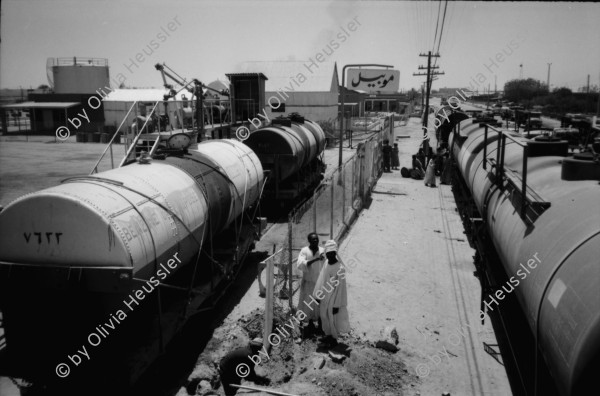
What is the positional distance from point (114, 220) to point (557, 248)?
496 centimetres

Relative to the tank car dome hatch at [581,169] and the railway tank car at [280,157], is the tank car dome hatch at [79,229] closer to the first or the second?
the tank car dome hatch at [581,169]

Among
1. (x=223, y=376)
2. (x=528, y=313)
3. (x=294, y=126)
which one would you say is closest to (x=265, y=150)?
(x=294, y=126)

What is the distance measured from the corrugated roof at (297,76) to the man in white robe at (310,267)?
36041 mm

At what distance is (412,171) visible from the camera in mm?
23891

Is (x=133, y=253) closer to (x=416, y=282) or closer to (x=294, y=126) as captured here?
(x=416, y=282)

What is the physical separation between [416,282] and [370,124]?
46999 mm

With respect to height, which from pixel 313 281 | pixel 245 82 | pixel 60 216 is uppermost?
pixel 245 82

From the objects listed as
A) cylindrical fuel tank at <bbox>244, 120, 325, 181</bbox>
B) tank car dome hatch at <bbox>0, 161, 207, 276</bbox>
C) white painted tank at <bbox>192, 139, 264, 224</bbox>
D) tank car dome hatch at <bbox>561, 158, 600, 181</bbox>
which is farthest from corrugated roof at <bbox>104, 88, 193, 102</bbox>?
tank car dome hatch at <bbox>561, 158, 600, 181</bbox>

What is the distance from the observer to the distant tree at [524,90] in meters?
104

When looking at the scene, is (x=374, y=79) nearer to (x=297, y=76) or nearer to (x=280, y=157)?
(x=297, y=76)

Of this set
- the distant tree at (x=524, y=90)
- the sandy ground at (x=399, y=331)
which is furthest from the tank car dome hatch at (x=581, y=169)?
the distant tree at (x=524, y=90)

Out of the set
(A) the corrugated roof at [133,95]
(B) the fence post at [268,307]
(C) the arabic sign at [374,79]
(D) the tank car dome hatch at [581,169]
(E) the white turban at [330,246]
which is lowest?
(B) the fence post at [268,307]

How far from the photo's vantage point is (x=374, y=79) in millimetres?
62438

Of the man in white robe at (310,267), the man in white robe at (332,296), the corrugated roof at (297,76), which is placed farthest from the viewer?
the corrugated roof at (297,76)
